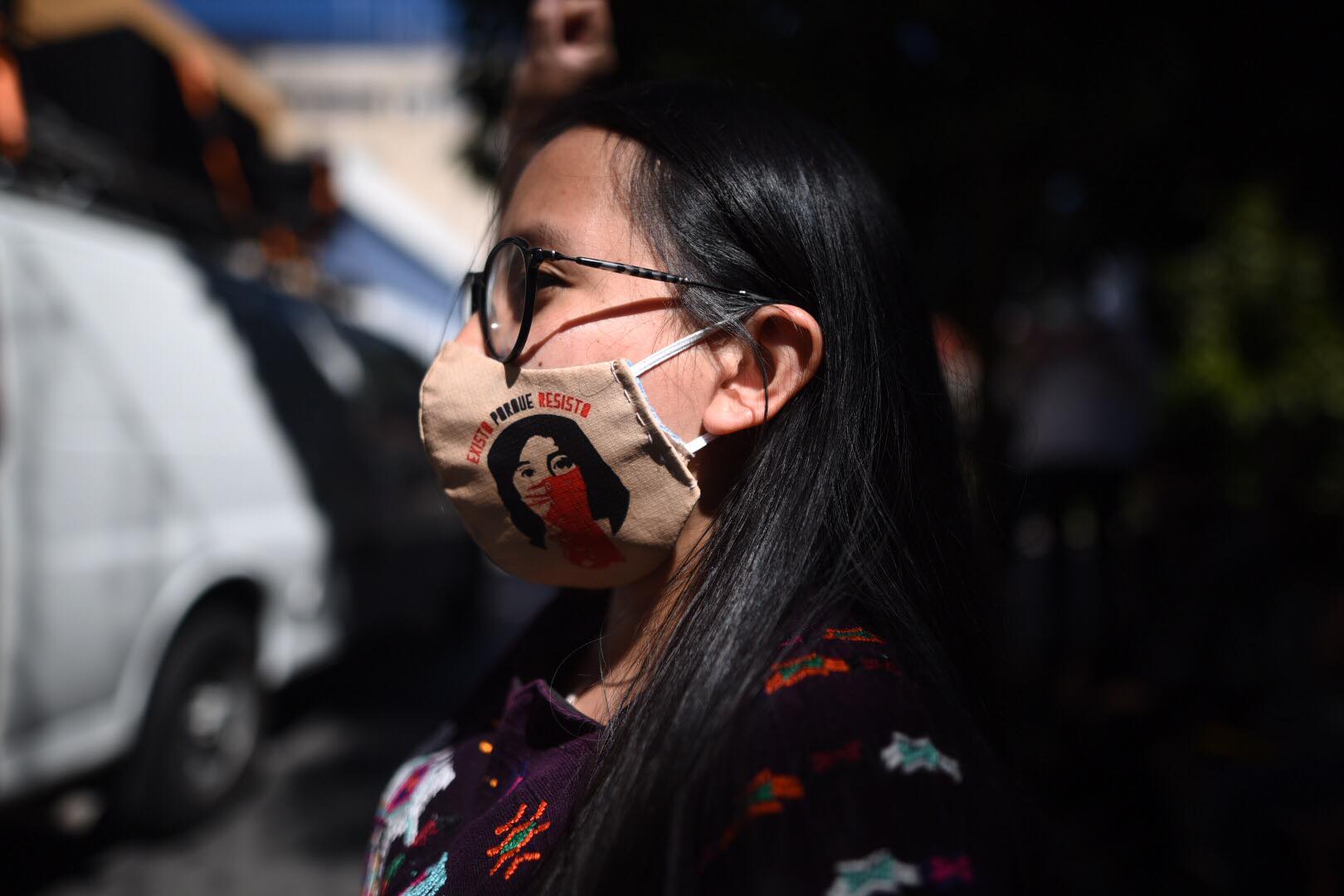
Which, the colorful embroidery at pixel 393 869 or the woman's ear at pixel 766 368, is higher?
the woman's ear at pixel 766 368

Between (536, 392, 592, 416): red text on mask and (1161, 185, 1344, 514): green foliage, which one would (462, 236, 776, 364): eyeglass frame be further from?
(1161, 185, 1344, 514): green foliage

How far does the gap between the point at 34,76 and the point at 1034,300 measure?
566 centimetres

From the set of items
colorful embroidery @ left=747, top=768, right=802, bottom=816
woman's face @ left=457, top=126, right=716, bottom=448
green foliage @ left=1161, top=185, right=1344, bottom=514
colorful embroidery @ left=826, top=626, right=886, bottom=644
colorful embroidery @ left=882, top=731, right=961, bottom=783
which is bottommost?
green foliage @ left=1161, top=185, right=1344, bottom=514

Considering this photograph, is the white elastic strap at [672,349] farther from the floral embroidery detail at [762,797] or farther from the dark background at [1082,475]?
the floral embroidery detail at [762,797]

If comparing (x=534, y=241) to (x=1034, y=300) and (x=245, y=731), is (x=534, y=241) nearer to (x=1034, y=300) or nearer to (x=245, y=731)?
(x=245, y=731)

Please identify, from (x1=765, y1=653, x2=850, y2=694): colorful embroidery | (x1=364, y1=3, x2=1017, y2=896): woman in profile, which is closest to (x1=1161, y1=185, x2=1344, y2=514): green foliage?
(x1=364, y1=3, x2=1017, y2=896): woman in profile

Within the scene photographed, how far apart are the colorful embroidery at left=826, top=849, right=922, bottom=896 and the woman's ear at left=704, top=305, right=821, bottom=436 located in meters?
0.54

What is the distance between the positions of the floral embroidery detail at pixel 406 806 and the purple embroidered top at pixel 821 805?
0.17ft

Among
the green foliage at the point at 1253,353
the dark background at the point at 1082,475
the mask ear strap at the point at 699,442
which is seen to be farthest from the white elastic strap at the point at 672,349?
the green foliage at the point at 1253,353

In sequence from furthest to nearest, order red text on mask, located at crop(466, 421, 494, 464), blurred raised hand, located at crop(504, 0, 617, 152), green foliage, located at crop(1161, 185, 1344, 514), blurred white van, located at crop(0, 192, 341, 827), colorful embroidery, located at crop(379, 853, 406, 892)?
green foliage, located at crop(1161, 185, 1344, 514) < blurred white van, located at crop(0, 192, 341, 827) < blurred raised hand, located at crop(504, 0, 617, 152) < red text on mask, located at crop(466, 421, 494, 464) < colorful embroidery, located at crop(379, 853, 406, 892)

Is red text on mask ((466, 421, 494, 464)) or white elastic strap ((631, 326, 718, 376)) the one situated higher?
white elastic strap ((631, 326, 718, 376))

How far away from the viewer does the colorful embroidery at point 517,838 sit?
36.7 inches

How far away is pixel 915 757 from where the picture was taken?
0.76 m

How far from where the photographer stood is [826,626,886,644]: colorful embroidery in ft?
2.95
